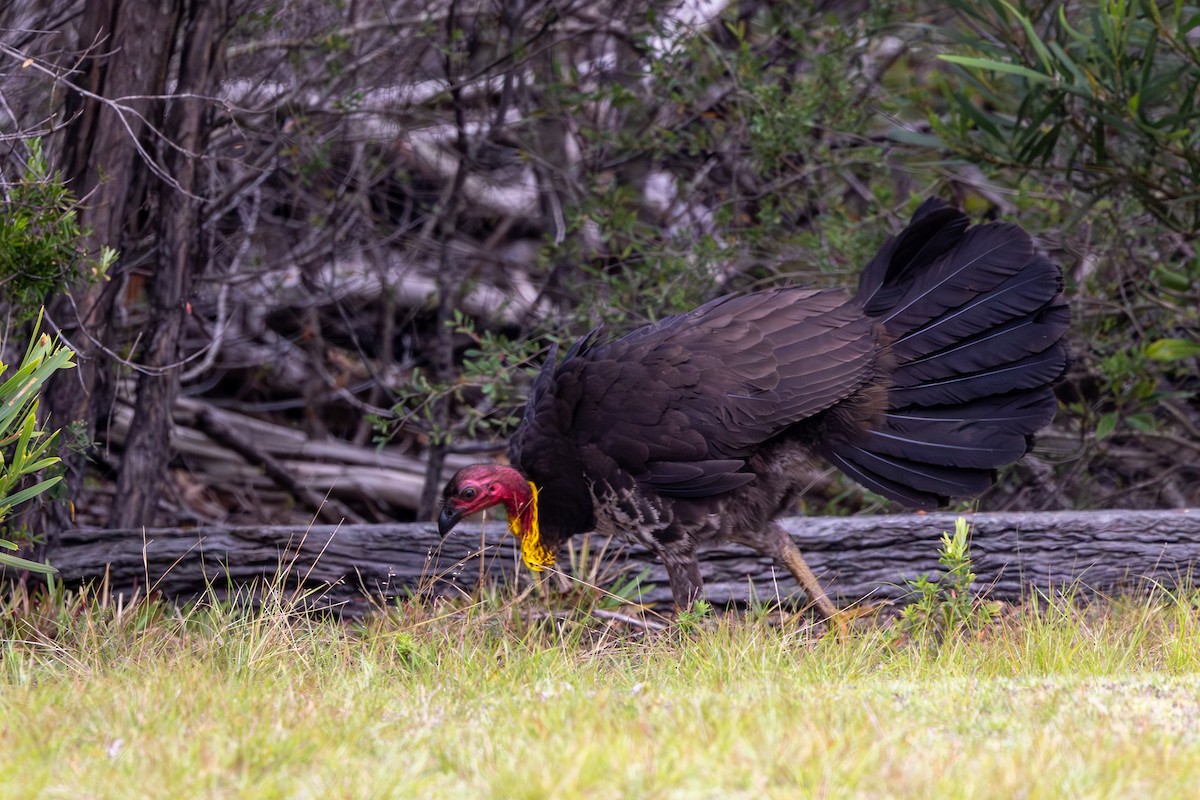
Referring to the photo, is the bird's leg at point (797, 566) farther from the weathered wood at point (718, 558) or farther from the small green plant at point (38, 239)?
the small green plant at point (38, 239)

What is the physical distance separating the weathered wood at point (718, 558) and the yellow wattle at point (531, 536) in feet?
0.35

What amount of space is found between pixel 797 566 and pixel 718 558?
0.73 meters

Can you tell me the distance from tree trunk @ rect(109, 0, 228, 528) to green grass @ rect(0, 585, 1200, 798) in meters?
1.32

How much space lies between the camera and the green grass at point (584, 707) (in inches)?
108

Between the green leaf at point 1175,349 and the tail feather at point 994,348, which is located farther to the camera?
the green leaf at point 1175,349

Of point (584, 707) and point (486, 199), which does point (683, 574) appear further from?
point (486, 199)

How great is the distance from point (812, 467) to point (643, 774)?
2775 mm

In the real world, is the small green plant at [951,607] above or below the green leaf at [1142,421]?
below

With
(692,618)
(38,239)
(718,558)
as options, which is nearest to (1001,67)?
(718,558)

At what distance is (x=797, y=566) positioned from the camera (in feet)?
17.0

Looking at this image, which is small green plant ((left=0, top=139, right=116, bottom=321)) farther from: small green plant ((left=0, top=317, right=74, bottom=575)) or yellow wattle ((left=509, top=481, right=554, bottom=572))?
yellow wattle ((left=509, top=481, right=554, bottom=572))

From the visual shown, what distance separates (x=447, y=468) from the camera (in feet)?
29.4

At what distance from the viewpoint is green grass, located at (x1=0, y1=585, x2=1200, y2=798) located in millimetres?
2748

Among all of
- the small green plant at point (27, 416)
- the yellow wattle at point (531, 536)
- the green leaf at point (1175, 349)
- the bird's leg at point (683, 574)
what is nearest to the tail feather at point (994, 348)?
the bird's leg at point (683, 574)
